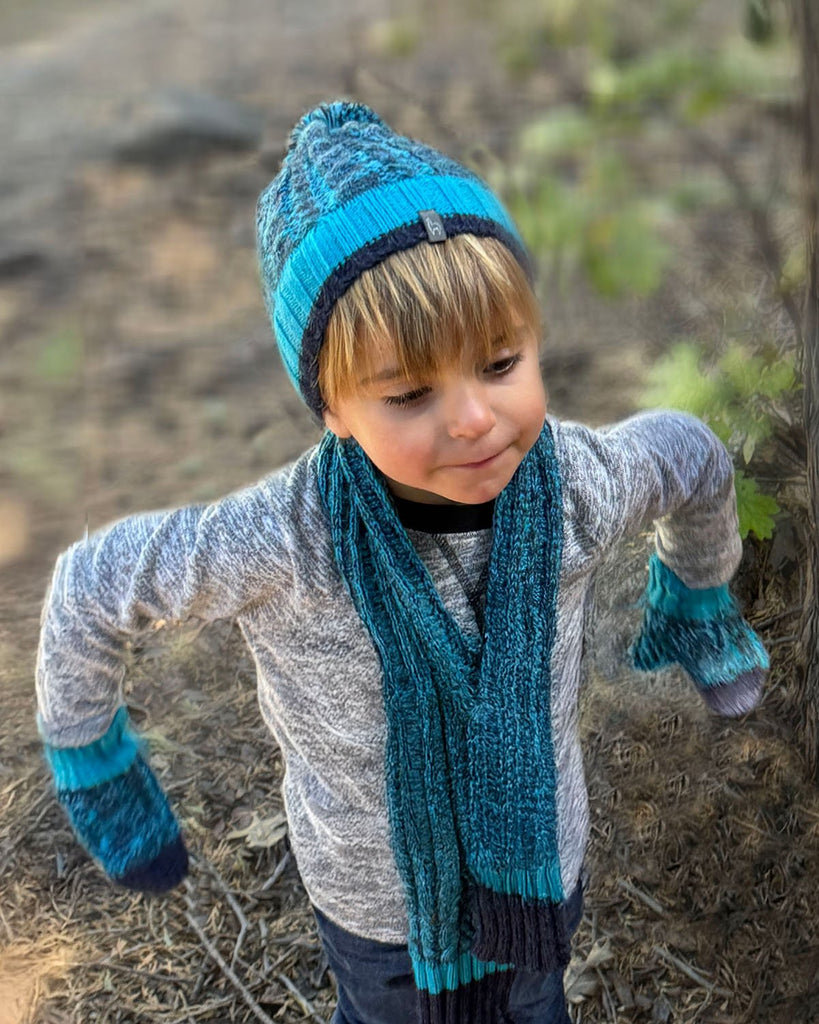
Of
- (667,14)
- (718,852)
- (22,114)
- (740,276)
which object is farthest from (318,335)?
(22,114)

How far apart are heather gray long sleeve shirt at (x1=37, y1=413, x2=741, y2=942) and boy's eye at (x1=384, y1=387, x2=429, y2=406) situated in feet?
0.72

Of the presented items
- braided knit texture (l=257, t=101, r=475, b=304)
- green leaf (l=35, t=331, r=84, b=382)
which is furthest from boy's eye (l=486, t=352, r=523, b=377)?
green leaf (l=35, t=331, r=84, b=382)

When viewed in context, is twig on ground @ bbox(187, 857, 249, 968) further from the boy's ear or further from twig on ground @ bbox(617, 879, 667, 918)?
the boy's ear

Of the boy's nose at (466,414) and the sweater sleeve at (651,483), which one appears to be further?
the sweater sleeve at (651,483)

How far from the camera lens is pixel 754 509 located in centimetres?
188

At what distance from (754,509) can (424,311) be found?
3.45 ft

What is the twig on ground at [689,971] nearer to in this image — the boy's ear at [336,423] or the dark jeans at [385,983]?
the dark jeans at [385,983]

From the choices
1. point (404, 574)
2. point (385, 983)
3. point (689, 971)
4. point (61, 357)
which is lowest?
point (689, 971)

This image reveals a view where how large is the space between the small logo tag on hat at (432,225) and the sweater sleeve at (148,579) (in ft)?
1.32

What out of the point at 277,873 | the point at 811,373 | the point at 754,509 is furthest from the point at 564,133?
the point at 277,873

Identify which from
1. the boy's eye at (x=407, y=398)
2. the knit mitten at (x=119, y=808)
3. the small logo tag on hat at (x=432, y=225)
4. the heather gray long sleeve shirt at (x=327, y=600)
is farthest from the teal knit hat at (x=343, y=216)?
the knit mitten at (x=119, y=808)

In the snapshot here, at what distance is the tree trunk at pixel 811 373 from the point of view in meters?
1.29

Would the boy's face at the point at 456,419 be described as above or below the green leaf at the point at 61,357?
above

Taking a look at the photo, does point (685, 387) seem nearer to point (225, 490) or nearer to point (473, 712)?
point (473, 712)
